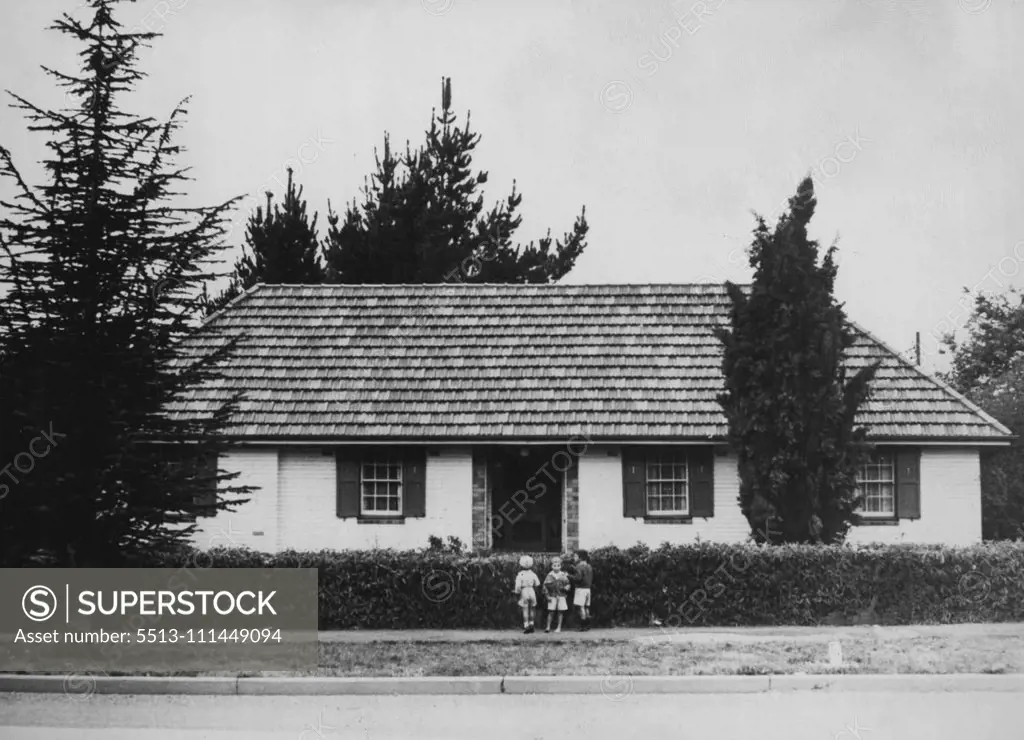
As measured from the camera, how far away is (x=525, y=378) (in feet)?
69.5

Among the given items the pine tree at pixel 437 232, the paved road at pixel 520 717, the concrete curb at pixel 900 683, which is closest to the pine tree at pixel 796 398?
the concrete curb at pixel 900 683

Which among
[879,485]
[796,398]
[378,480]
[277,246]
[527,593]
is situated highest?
[277,246]

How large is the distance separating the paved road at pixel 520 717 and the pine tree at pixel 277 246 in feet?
77.9

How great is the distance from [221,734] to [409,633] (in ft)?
19.8

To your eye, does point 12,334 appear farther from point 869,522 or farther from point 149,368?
point 869,522

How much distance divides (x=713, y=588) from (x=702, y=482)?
5100 mm

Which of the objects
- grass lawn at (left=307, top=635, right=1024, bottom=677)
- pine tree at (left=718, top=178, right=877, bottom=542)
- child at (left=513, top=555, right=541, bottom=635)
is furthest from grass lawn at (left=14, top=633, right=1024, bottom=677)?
pine tree at (left=718, top=178, right=877, bottom=542)

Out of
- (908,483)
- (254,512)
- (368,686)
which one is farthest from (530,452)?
(368,686)

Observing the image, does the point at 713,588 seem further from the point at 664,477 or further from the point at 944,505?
the point at 944,505

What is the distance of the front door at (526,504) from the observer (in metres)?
Answer: 21.3

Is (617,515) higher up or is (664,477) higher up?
(664,477)

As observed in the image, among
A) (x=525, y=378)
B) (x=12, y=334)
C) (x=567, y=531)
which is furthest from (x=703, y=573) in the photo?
(x=12, y=334)

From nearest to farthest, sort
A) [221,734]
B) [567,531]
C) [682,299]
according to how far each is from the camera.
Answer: [221,734] < [567,531] < [682,299]

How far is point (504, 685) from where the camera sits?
10.8 metres
